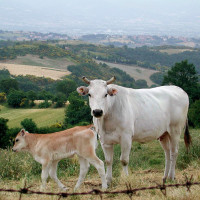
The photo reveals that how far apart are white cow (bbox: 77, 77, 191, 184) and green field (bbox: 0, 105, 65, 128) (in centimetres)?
6046

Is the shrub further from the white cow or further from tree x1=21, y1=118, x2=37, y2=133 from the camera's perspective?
the white cow

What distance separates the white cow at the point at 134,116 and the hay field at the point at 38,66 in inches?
4853

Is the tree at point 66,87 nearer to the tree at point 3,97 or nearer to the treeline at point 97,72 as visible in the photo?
the tree at point 3,97

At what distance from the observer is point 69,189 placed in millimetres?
7605

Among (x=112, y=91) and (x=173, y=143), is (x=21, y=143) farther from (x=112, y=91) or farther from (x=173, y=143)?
(x=173, y=143)

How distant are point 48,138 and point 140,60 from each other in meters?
190

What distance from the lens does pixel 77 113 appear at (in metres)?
66.4

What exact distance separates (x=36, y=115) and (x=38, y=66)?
3083 inches

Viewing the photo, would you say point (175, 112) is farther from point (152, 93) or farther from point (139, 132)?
point (139, 132)

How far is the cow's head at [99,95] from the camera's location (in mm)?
6899

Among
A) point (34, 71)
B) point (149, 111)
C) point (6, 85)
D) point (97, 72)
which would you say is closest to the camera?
point (149, 111)

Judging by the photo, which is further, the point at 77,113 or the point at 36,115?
the point at 36,115

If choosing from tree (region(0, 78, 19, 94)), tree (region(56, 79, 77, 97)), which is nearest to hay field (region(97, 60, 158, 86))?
tree (region(56, 79, 77, 97))

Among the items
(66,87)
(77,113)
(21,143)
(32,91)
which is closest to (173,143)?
(21,143)
